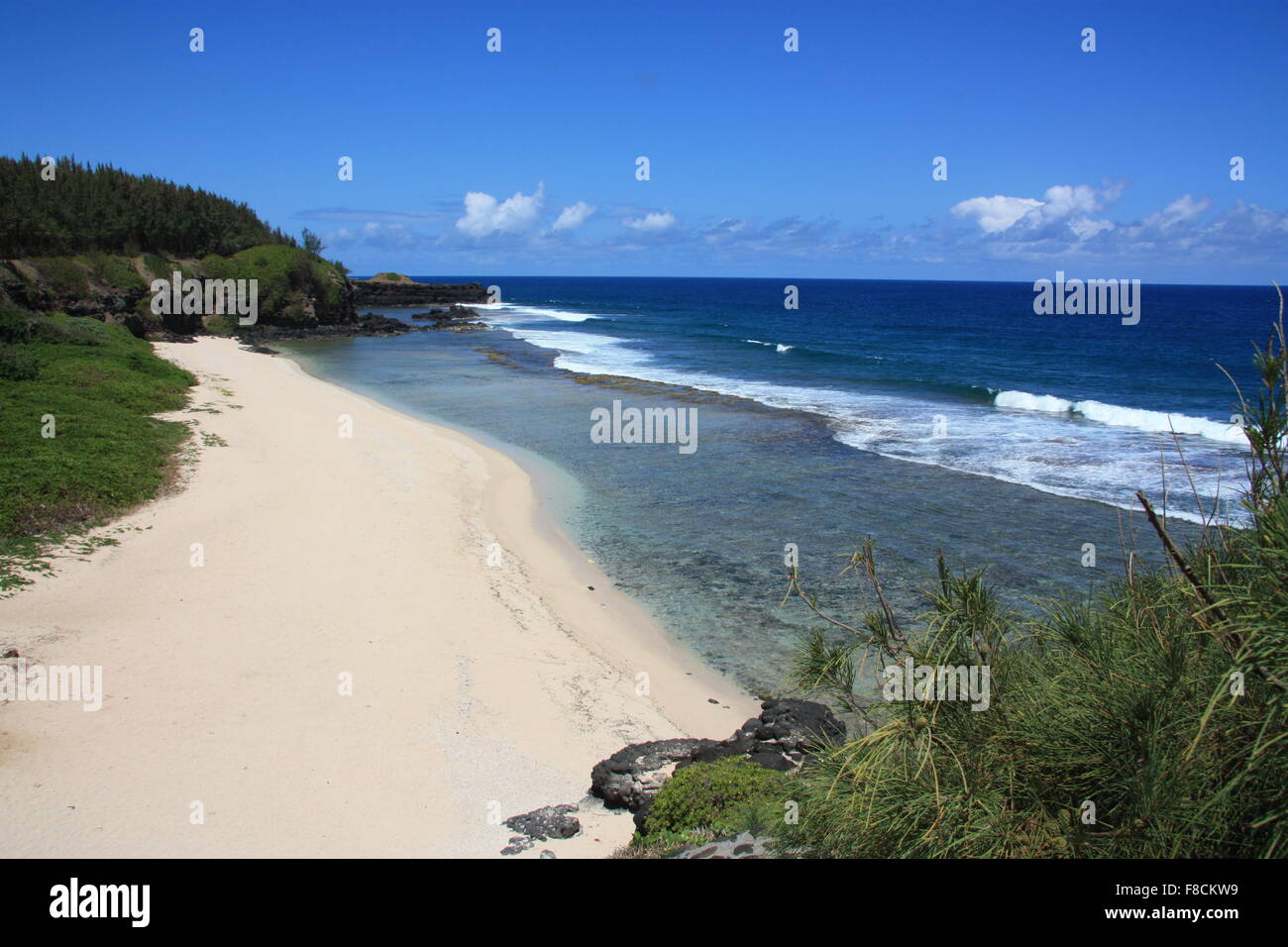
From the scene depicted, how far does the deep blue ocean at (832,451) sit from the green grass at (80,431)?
8241 mm

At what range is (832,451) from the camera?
23562 millimetres

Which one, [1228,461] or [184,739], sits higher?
[1228,461]

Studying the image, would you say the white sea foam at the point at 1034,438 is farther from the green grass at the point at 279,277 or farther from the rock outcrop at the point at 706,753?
the green grass at the point at 279,277

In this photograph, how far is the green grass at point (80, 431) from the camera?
13.0 meters

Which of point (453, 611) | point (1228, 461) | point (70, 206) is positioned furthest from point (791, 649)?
point (70, 206)

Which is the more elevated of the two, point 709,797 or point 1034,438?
point 1034,438

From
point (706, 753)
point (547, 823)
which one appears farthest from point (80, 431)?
point (706, 753)

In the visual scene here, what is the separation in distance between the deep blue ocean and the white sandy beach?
169 centimetres

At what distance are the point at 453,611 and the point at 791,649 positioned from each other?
4.76 m

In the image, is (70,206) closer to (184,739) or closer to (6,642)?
(6,642)

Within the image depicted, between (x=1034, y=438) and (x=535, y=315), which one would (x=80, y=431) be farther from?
(x=535, y=315)

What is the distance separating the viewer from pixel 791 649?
36.0 ft

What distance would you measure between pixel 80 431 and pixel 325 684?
38.1 ft
